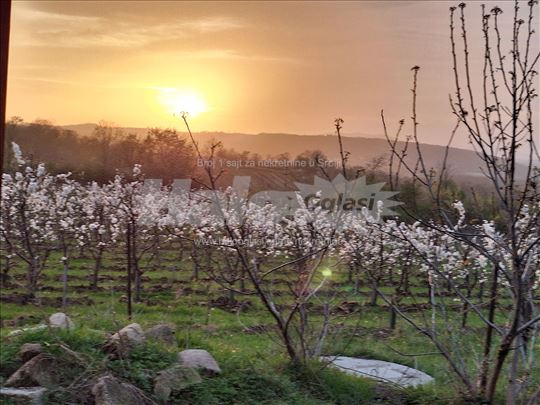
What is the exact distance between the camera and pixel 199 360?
141 inches

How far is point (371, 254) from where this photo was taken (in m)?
4.44

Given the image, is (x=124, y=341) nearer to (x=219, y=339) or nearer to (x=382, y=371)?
(x=219, y=339)

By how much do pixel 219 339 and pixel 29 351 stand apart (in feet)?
4.15

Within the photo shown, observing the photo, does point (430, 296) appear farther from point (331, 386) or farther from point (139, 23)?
point (139, 23)

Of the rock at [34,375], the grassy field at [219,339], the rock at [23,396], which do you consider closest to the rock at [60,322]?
the grassy field at [219,339]

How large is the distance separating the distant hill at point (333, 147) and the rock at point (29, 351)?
1678 mm

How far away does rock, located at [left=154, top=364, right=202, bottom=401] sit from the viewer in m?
3.23

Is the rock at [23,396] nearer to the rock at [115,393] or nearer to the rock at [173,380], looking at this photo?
the rock at [115,393]

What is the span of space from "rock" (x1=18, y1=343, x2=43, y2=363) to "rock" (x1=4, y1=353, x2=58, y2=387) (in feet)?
0.35

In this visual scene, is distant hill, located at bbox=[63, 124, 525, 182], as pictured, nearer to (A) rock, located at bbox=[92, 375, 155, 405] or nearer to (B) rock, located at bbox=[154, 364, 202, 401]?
(B) rock, located at bbox=[154, 364, 202, 401]

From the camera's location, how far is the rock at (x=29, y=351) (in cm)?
336

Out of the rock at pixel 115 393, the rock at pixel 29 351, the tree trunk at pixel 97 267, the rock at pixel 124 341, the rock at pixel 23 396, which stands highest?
the tree trunk at pixel 97 267

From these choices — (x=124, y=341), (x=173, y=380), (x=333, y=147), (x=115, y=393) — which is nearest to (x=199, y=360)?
(x=173, y=380)

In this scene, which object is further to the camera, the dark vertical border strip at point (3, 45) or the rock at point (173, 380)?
the rock at point (173, 380)
